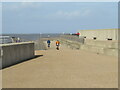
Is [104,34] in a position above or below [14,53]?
above

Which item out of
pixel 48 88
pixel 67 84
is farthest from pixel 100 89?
pixel 48 88

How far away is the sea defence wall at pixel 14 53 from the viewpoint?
10.9 meters

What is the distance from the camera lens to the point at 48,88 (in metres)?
6.79

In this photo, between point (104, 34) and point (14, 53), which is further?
point (104, 34)

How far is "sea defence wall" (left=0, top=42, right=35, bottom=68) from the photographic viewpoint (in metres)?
10.9

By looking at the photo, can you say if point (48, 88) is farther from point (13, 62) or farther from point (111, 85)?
point (13, 62)

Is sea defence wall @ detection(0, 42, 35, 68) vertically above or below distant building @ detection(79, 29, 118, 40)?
below

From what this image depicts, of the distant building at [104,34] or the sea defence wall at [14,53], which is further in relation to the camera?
the distant building at [104,34]

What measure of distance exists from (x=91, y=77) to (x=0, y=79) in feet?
14.4

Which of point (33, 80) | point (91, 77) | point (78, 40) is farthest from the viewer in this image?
point (78, 40)

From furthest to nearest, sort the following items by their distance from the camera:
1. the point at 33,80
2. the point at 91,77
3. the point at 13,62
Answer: the point at 13,62 < the point at 91,77 < the point at 33,80

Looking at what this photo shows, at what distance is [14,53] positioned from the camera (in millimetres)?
12219

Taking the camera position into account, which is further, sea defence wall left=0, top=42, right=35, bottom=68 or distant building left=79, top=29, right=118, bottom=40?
distant building left=79, top=29, right=118, bottom=40

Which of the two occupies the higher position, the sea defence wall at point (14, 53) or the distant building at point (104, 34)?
the distant building at point (104, 34)
